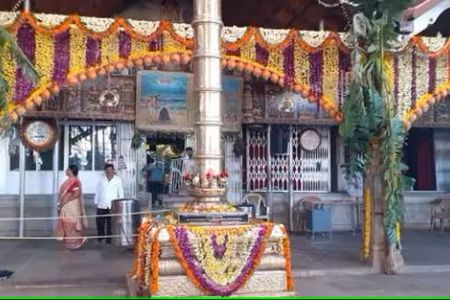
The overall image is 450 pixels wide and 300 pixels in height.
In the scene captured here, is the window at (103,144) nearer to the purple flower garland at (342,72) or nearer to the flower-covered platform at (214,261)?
the purple flower garland at (342,72)

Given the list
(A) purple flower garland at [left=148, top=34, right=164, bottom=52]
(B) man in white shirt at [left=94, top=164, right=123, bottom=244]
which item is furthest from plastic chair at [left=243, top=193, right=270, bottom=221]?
(A) purple flower garland at [left=148, top=34, right=164, bottom=52]

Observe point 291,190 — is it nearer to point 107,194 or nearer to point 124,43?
point 107,194

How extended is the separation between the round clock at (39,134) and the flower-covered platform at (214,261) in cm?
612

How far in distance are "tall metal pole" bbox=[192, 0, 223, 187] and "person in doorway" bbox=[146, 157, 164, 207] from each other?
6.09m

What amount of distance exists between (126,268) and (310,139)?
21.0ft

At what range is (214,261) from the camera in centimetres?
700

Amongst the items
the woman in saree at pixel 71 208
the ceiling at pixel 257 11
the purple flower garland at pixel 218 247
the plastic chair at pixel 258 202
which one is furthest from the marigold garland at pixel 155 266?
the ceiling at pixel 257 11

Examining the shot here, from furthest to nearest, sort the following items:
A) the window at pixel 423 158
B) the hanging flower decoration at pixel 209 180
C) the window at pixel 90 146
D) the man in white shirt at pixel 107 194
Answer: the window at pixel 423 158, the window at pixel 90 146, the man in white shirt at pixel 107 194, the hanging flower decoration at pixel 209 180

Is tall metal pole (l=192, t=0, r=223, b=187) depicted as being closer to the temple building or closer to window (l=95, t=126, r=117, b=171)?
the temple building

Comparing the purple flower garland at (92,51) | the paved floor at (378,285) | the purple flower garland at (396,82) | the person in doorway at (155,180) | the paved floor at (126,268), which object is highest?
the purple flower garland at (92,51)

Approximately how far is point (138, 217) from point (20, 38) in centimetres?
421

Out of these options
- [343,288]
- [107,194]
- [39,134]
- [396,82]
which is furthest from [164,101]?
[343,288]

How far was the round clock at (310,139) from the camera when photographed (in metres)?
14.0

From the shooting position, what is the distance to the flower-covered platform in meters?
6.90
